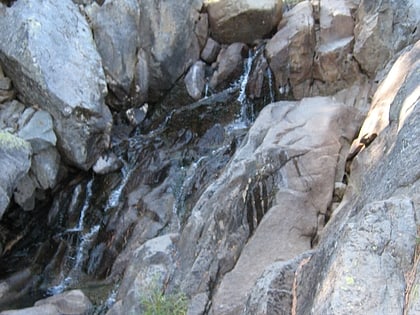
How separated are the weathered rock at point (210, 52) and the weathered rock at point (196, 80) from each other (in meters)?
0.23

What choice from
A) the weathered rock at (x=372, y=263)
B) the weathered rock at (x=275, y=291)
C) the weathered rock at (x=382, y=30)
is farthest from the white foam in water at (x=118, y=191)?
the weathered rock at (x=372, y=263)

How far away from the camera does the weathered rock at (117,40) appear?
10695 millimetres

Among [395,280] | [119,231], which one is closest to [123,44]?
[119,231]

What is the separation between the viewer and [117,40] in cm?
1084

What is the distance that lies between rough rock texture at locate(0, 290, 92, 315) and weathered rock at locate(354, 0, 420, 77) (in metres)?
6.81

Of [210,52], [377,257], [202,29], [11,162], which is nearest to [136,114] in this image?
[210,52]

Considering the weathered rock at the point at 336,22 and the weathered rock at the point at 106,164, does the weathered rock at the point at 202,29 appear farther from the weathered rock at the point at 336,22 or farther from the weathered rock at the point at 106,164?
the weathered rock at the point at 106,164

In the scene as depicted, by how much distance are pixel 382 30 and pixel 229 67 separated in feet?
11.8

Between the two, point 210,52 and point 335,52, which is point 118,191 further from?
point 335,52

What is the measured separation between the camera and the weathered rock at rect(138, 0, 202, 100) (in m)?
11.5

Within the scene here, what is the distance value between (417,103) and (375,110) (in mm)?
2335

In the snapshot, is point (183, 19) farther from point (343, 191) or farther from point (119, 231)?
point (343, 191)

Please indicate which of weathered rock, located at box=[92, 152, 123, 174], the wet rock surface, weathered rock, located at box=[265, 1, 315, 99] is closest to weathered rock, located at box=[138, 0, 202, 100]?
the wet rock surface

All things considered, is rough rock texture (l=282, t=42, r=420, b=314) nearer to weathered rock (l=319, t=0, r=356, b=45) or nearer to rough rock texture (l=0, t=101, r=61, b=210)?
rough rock texture (l=0, t=101, r=61, b=210)
